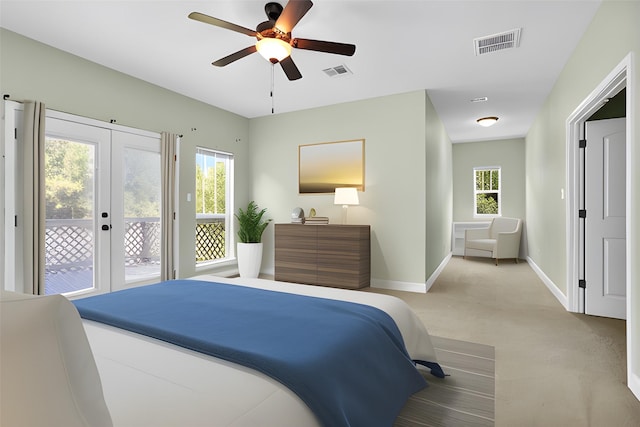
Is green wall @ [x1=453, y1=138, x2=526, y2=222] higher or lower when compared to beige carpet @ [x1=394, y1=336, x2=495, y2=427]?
higher

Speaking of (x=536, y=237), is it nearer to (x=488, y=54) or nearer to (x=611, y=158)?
(x=611, y=158)

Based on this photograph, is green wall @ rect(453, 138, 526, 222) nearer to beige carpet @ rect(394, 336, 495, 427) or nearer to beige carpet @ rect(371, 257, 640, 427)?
beige carpet @ rect(371, 257, 640, 427)

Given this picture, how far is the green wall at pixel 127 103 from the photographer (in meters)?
3.12

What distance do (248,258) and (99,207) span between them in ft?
7.11

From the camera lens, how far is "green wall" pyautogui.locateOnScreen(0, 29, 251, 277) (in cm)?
312

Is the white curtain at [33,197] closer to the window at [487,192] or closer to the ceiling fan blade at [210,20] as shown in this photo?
the ceiling fan blade at [210,20]

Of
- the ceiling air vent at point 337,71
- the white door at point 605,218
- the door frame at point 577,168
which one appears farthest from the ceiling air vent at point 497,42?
the ceiling air vent at point 337,71

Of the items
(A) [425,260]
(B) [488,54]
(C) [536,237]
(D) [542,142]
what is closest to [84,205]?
(A) [425,260]

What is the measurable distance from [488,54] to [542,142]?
238 centimetres

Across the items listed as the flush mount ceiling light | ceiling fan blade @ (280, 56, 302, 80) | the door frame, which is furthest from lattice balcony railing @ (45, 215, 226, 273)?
the flush mount ceiling light

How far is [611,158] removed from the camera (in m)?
3.26

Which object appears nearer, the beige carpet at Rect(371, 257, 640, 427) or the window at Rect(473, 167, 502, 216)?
the beige carpet at Rect(371, 257, 640, 427)

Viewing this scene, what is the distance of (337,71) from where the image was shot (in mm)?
3895

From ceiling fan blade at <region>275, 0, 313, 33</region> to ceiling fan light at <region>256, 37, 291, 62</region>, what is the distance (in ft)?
0.34
